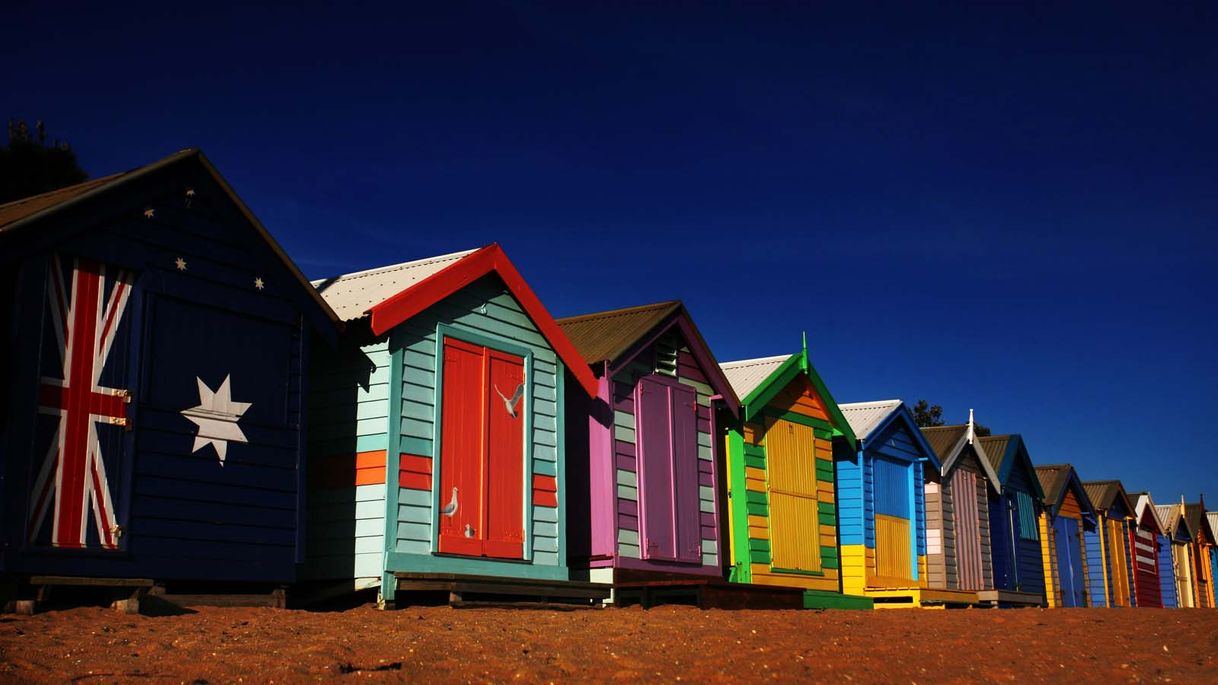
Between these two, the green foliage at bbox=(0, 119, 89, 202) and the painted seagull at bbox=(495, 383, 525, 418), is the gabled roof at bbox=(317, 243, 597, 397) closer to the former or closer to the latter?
the painted seagull at bbox=(495, 383, 525, 418)

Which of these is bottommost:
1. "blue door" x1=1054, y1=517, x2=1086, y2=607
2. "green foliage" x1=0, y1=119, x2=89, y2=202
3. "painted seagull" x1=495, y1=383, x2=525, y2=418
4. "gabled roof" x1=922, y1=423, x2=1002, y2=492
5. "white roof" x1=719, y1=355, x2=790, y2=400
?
"blue door" x1=1054, y1=517, x2=1086, y2=607

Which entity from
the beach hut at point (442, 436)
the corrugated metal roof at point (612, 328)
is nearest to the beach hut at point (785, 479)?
the corrugated metal roof at point (612, 328)

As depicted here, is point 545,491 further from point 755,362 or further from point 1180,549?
point 1180,549

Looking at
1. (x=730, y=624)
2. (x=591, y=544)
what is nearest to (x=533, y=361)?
(x=591, y=544)

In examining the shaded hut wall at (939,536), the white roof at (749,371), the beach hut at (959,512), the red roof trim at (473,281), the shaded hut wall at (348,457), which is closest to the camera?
the shaded hut wall at (348,457)

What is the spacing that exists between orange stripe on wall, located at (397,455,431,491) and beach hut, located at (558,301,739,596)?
3.53 m

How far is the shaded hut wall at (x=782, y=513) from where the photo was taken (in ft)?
68.9

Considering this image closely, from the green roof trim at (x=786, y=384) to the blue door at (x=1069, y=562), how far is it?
46.3ft

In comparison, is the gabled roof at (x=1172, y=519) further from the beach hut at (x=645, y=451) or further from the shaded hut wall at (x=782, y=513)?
the beach hut at (x=645, y=451)

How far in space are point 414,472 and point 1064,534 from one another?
26.4 metres

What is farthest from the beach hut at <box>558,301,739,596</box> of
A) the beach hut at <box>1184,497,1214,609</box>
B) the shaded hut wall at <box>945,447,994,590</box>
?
the beach hut at <box>1184,497,1214,609</box>

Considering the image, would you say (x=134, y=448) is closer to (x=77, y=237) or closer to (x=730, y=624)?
(x=77, y=237)

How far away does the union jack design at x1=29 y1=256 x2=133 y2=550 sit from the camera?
11289 millimetres

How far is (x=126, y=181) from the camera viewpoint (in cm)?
1218
